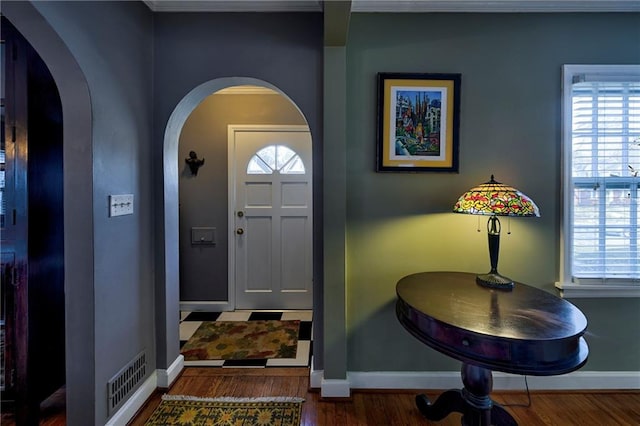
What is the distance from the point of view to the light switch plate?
A: 1.61 m

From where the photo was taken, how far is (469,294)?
1.53m

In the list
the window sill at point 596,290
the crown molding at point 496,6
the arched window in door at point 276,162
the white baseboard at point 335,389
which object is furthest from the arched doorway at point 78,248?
the window sill at point 596,290

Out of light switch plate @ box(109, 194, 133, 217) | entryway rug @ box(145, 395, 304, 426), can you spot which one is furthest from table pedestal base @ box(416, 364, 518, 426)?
light switch plate @ box(109, 194, 133, 217)

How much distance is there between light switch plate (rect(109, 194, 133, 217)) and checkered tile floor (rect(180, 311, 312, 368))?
4.17 feet

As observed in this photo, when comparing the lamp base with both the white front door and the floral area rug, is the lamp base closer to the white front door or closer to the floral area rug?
the floral area rug

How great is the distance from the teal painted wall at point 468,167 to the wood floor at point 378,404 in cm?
19

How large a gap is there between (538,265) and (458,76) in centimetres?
133

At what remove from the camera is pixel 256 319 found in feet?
10.1

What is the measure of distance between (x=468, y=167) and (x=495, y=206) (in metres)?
0.55

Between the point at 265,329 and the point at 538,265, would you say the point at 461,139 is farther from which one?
the point at 265,329

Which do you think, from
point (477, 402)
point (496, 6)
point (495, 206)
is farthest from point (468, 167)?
point (477, 402)

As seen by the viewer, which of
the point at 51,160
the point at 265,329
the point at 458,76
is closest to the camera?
the point at 51,160

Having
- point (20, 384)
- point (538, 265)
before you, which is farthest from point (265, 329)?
point (538, 265)

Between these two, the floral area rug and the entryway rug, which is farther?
the floral area rug
